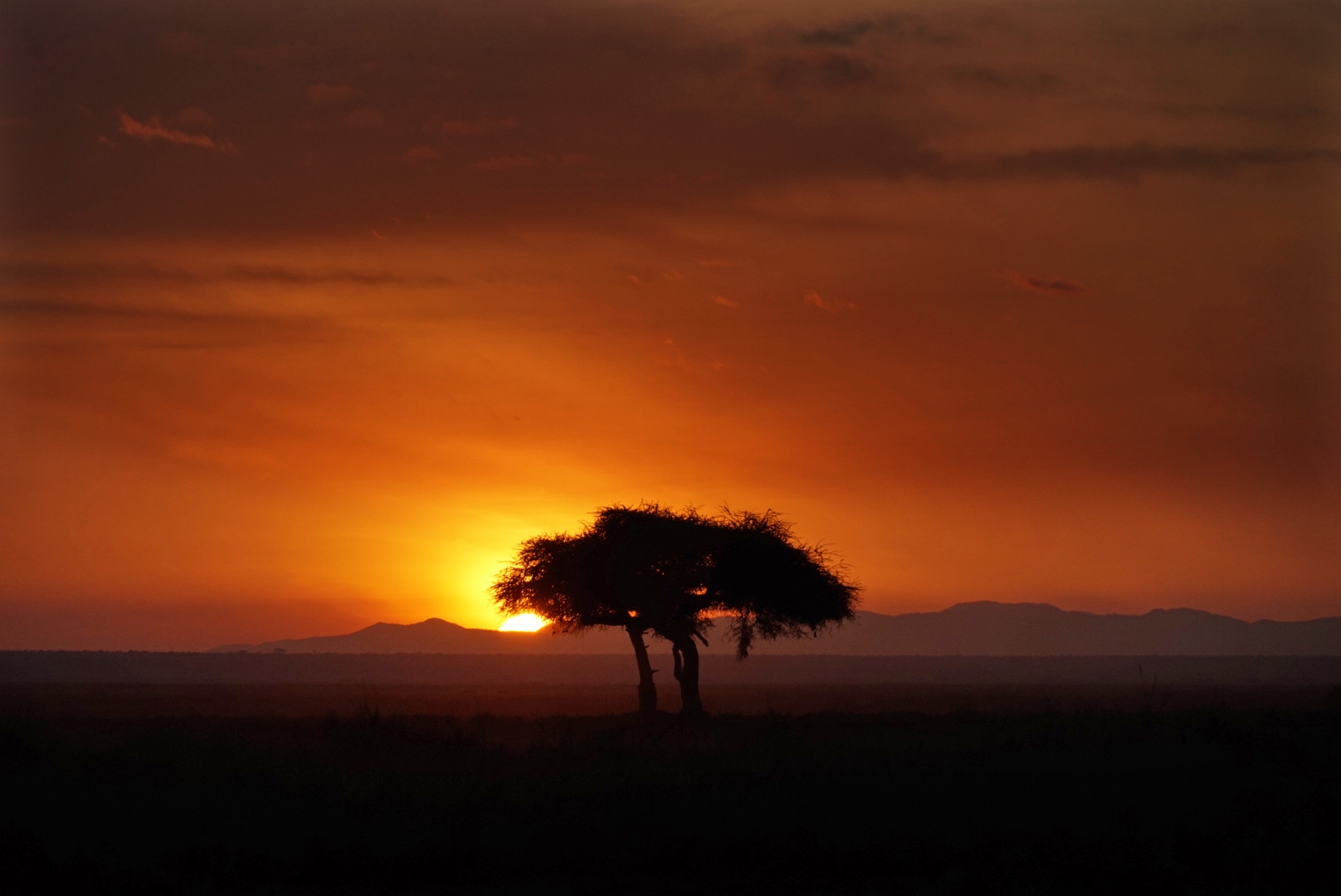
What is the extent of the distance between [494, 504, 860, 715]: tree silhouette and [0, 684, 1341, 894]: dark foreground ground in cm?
1544

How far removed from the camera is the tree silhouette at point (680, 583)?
43469 millimetres

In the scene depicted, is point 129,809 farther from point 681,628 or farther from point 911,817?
point 681,628

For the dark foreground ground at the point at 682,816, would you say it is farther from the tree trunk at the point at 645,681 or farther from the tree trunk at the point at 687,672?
the tree trunk at the point at 645,681

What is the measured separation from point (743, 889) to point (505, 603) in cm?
3292

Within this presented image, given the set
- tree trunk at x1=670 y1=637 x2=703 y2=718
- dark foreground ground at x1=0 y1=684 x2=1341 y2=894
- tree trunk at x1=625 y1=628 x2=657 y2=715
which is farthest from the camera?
tree trunk at x1=625 y1=628 x2=657 y2=715

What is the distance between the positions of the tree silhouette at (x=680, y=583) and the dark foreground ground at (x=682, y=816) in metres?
15.4

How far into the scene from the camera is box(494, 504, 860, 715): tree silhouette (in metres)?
43.5

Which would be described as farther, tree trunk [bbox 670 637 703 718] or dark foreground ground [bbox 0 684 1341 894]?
tree trunk [bbox 670 637 703 718]

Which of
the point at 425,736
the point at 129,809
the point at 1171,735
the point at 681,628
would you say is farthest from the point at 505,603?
the point at 129,809

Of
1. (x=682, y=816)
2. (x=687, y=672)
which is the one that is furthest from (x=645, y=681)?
(x=682, y=816)

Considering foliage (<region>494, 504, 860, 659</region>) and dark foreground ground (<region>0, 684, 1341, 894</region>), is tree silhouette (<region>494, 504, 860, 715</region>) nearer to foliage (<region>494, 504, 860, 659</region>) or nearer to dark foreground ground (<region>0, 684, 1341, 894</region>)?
foliage (<region>494, 504, 860, 659</region>)

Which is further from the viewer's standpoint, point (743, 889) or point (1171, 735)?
point (1171, 735)

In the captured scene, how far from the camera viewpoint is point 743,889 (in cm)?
1494

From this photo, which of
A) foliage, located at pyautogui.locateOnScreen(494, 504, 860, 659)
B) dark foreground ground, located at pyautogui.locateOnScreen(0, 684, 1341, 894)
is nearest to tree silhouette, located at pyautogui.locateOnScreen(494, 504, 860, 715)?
foliage, located at pyautogui.locateOnScreen(494, 504, 860, 659)
